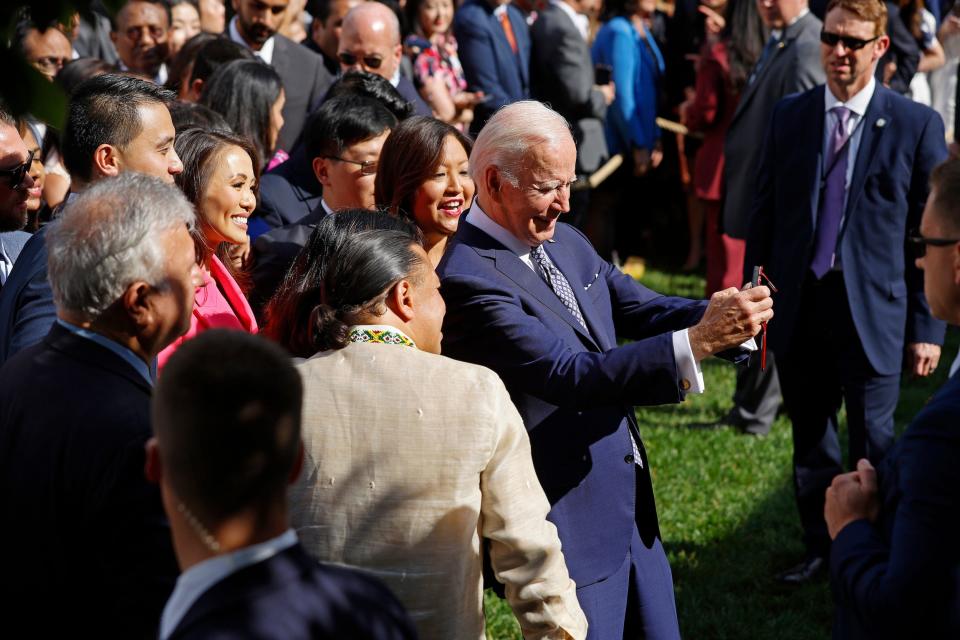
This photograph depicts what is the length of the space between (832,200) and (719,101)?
4.10m

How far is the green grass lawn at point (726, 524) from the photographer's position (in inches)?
205

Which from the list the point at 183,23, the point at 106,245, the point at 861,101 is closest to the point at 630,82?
the point at 183,23

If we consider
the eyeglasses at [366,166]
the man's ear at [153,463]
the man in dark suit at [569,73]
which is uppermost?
the man's ear at [153,463]

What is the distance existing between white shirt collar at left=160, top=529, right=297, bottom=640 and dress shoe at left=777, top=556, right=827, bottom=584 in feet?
13.7

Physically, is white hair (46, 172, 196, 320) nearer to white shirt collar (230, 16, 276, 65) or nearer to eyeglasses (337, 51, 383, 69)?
eyeglasses (337, 51, 383, 69)

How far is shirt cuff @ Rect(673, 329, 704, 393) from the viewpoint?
137 inches

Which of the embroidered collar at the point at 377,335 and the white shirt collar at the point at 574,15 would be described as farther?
the white shirt collar at the point at 574,15

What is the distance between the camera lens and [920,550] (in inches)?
91.1

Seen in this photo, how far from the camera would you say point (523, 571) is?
9.69 ft

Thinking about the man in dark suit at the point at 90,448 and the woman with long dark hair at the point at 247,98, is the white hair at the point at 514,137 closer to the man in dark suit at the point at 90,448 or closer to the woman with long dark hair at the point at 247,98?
the man in dark suit at the point at 90,448

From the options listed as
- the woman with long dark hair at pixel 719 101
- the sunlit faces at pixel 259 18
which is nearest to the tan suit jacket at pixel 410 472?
the sunlit faces at pixel 259 18

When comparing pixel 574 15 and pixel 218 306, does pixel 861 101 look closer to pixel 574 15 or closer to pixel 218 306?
pixel 218 306

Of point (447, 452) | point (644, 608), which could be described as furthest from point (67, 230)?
point (644, 608)

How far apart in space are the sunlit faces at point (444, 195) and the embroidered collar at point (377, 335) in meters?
1.51
